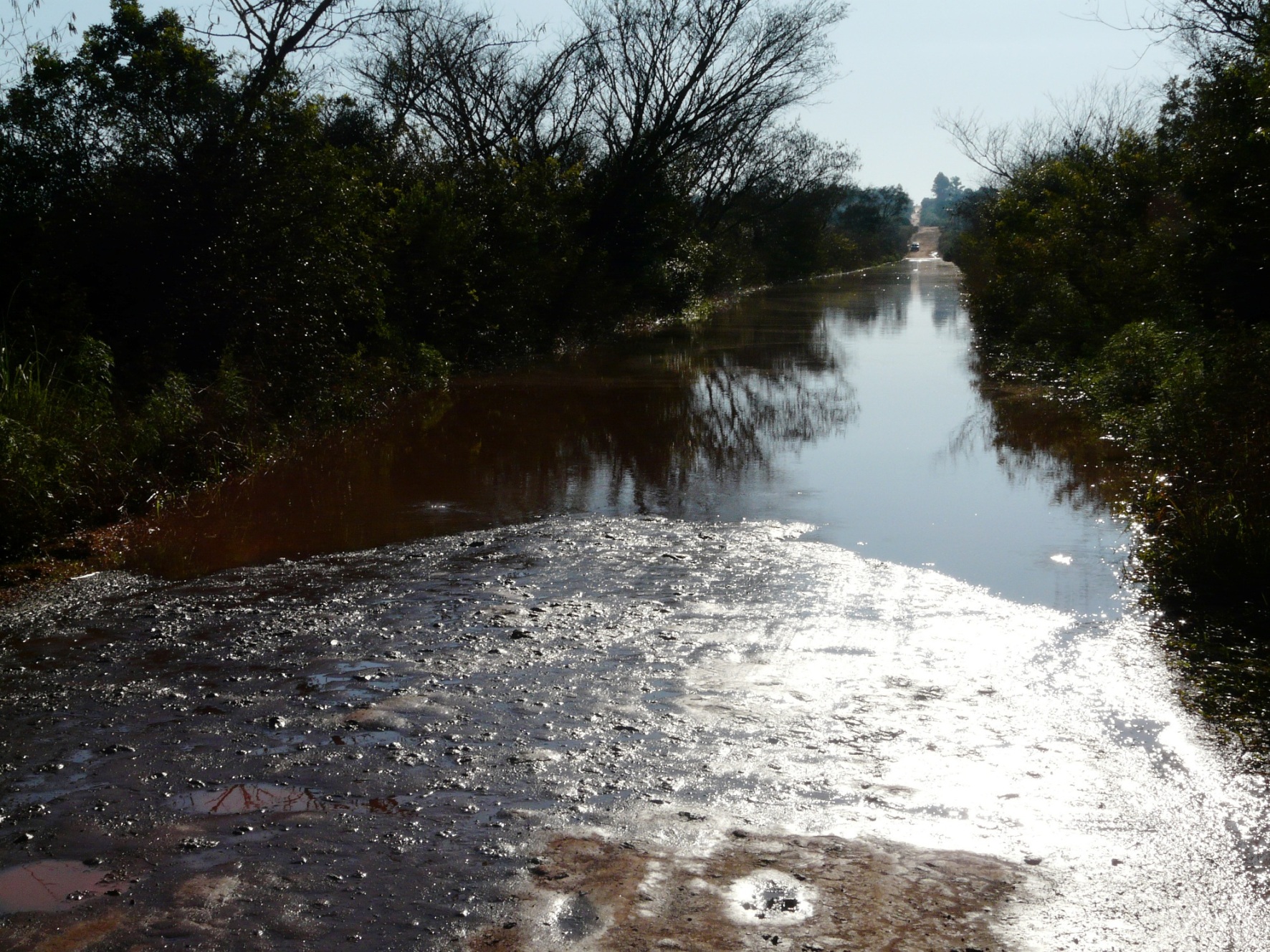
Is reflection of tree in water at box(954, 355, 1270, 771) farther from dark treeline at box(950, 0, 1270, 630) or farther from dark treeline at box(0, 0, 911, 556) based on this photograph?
dark treeline at box(0, 0, 911, 556)

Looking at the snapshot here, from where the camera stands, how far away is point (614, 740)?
455cm

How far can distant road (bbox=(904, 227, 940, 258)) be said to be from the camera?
13400 cm

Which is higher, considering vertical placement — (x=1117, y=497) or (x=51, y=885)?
(x=51, y=885)

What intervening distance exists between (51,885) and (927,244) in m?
171

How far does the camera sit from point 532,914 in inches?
128

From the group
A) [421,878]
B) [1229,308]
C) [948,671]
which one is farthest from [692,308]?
[421,878]

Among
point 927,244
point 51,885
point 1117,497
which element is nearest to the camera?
point 51,885

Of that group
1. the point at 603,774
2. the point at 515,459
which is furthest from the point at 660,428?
the point at 603,774

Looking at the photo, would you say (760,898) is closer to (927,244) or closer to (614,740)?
(614,740)

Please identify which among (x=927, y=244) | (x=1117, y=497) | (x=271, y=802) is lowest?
(x=1117, y=497)

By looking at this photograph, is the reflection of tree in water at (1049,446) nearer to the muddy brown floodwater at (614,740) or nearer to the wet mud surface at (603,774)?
the muddy brown floodwater at (614,740)

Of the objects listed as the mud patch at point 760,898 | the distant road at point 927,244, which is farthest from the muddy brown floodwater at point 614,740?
the distant road at point 927,244

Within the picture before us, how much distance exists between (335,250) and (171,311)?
2521 mm

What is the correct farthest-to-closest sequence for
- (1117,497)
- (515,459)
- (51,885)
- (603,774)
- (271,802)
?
(515,459)
(1117,497)
(603,774)
(271,802)
(51,885)
